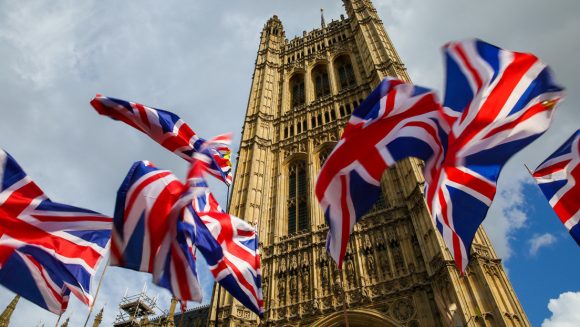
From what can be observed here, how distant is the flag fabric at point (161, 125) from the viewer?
8.27 metres

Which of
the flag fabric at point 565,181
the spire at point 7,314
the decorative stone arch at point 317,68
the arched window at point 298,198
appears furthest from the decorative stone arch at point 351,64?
the spire at point 7,314

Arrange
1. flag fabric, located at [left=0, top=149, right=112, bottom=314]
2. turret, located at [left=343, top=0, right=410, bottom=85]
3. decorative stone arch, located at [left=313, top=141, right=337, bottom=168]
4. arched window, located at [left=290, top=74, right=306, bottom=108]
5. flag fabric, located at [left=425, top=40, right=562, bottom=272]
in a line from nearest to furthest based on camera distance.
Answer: flag fabric, located at [left=425, top=40, right=562, bottom=272] < flag fabric, located at [left=0, top=149, right=112, bottom=314] < decorative stone arch, located at [left=313, top=141, right=337, bottom=168] < turret, located at [left=343, top=0, right=410, bottom=85] < arched window, located at [left=290, top=74, right=306, bottom=108]

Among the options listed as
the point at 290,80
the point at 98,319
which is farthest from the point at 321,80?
the point at 98,319

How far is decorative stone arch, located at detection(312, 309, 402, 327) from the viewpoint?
44.9 feet

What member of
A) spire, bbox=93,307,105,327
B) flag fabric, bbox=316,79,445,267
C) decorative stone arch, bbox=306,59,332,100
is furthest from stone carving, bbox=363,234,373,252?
spire, bbox=93,307,105,327

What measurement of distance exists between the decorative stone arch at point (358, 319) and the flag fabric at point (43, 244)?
941 cm

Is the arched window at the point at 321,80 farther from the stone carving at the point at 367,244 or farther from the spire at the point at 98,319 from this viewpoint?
the spire at the point at 98,319

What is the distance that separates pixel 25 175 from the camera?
8242 millimetres

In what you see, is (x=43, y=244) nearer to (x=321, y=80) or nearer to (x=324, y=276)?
(x=324, y=276)

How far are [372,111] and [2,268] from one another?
8194 mm

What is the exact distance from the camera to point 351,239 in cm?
1739

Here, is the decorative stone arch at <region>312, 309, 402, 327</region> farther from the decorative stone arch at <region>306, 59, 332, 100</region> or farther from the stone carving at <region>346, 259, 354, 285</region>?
the decorative stone arch at <region>306, 59, 332, 100</region>

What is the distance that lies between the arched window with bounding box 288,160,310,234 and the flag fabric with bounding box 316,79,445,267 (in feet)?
43.3

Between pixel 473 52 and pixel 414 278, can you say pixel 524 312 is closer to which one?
pixel 414 278
